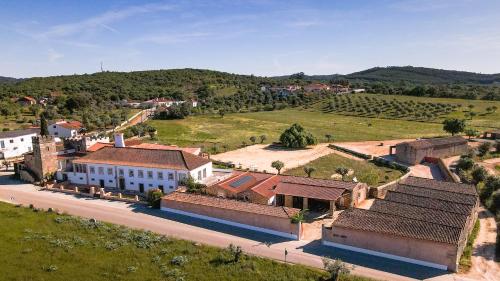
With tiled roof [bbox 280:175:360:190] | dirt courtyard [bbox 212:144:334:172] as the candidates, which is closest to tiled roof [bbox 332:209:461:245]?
tiled roof [bbox 280:175:360:190]

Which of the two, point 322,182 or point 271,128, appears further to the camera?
point 271,128

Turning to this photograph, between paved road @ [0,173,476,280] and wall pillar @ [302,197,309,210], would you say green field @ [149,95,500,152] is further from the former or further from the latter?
wall pillar @ [302,197,309,210]

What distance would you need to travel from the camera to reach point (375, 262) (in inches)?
1177

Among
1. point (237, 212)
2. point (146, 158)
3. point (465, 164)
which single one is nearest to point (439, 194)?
point (465, 164)

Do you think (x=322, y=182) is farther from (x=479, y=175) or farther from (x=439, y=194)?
(x=479, y=175)

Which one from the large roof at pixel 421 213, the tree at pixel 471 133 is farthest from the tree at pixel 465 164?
the tree at pixel 471 133

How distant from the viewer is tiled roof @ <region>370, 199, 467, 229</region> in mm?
32250

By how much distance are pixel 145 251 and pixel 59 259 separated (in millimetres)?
6134

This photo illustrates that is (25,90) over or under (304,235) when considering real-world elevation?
over

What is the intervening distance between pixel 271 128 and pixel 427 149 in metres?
43.3

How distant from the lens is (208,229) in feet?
118

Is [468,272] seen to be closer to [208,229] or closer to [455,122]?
[208,229]

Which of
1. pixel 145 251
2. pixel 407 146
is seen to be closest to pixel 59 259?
pixel 145 251

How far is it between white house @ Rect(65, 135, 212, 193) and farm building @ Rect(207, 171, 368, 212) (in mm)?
4371
